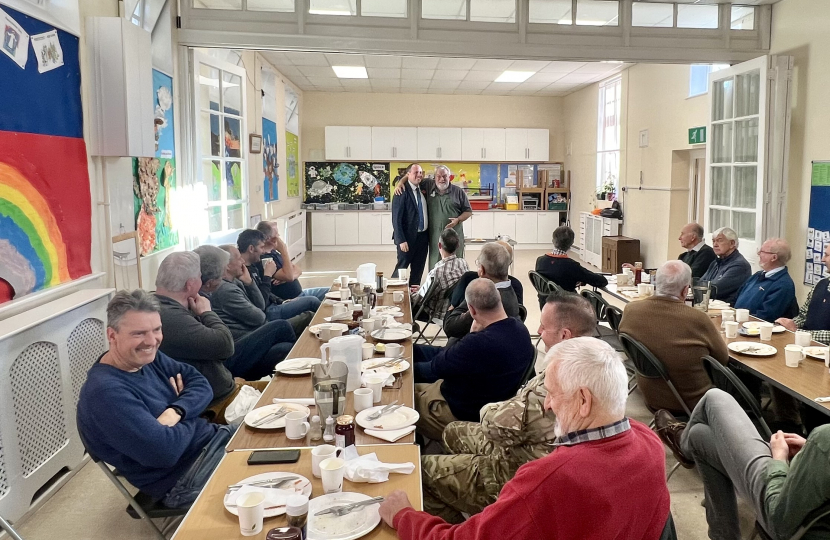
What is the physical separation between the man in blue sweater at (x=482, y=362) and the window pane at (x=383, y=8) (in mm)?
3834

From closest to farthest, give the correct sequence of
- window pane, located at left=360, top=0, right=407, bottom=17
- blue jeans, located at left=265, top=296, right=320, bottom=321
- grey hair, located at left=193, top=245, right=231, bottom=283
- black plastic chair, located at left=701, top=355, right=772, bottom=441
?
black plastic chair, located at left=701, top=355, right=772, bottom=441
grey hair, located at left=193, top=245, right=231, bottom=283
blue jeans, located at left=265, top=296, right=320, bottom=321
window pane, located at left=360, top=0, right=407, bottom=17

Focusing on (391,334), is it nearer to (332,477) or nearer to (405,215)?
(332,477)

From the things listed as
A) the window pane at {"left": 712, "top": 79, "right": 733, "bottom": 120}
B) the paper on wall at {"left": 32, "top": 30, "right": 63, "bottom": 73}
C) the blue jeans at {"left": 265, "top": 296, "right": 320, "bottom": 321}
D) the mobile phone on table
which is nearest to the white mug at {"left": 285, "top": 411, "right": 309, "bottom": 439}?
the mobile phone on table

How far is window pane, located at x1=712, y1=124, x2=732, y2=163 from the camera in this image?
22.1ft

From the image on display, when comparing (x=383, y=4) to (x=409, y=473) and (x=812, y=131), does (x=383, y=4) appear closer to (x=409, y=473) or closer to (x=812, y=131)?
(x=812, y=131)

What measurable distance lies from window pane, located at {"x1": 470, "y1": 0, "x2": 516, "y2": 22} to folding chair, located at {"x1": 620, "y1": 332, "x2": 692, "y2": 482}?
3764 mm

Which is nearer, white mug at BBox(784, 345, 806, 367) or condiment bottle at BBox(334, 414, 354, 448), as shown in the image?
condiment bottle at BBox(334, 414, 354, 448)

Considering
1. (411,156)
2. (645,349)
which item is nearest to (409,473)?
(645,349)

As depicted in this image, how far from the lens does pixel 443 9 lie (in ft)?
19.8

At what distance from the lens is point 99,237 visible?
165 inches

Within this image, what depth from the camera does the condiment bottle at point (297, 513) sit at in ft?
5.55

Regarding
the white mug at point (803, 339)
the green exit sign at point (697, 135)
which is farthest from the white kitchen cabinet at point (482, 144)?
the white mug at point (803, 339)

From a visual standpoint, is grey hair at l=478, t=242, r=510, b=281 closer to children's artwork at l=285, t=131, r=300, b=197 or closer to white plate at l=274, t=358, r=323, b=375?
white plate at l=274, t=358, r=323, b=375

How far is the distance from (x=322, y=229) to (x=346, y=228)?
0.51 metres
